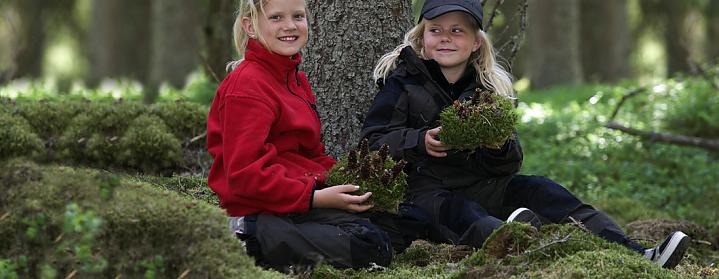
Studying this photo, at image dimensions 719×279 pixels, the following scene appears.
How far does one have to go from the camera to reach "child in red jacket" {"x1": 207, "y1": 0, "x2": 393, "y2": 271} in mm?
4551

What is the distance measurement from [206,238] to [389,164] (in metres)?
1.31

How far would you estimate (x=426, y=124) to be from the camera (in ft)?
17.3

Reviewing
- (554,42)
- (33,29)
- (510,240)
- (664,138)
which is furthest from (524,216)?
(33,29)

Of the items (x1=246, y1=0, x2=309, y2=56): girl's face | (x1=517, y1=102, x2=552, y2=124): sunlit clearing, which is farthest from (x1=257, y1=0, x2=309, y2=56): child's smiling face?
(x1=517, y1=102, x2=552, y2=124): sunlit clearing

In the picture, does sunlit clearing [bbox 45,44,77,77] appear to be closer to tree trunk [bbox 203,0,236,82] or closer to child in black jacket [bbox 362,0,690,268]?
tree trunk [bbox 203,0,236,82]

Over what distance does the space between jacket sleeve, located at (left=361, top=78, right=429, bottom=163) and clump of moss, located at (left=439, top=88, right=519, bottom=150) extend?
9.8 inches

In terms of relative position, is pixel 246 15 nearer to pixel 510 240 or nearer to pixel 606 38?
pixel 510 240

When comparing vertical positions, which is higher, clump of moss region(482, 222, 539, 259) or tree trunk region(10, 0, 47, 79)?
clump of moss region(482, 222, 539, 259)

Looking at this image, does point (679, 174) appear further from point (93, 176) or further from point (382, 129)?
point (93, 176)

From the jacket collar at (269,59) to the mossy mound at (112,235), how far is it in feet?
3.98

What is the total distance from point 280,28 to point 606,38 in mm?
17467

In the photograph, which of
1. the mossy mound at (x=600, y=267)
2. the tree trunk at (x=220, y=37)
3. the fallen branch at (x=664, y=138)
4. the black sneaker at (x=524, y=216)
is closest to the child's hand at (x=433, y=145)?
the black sneaker at (x=524, y=216)

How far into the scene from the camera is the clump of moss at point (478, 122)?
473cm

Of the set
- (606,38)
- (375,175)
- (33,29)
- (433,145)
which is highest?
(433,145)
